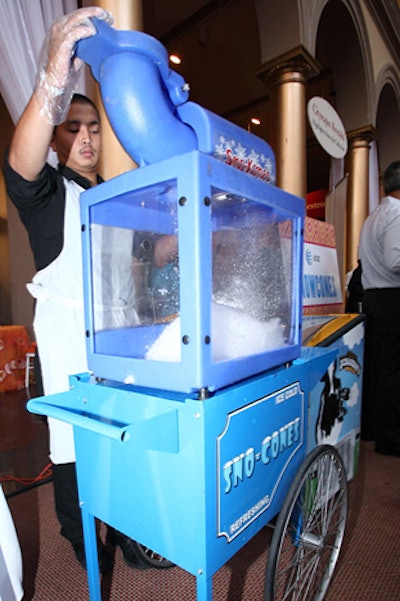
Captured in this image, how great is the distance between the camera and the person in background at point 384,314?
1.92 m

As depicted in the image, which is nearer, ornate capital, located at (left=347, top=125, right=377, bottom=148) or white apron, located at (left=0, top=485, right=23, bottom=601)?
white apron, located at (left=0, top=485, right=23, bottom=601)

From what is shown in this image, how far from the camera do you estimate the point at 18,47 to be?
1309 millimetres

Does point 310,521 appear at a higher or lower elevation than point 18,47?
lower

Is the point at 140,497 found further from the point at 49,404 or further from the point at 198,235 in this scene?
the point at 198,235

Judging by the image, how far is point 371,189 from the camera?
4.57 metres

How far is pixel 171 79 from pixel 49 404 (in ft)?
2.25

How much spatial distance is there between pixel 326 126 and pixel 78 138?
1820mm

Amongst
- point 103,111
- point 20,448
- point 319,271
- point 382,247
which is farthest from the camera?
point 20,448

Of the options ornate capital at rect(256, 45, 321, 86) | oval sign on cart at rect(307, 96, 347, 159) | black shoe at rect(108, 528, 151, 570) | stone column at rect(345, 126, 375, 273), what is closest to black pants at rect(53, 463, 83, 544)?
black shoe at rect(108, 528, 151, 570)

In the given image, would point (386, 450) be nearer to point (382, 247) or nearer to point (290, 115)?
point (382, 247)

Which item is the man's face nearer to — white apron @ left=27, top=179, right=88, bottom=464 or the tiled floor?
white apron @ left=27, top=179, right=88, bottom=464

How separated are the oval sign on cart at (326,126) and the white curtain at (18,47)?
1.48 metres

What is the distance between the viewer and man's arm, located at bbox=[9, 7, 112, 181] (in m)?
0.62

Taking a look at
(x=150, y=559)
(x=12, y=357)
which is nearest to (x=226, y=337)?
(x=150, y=559)
